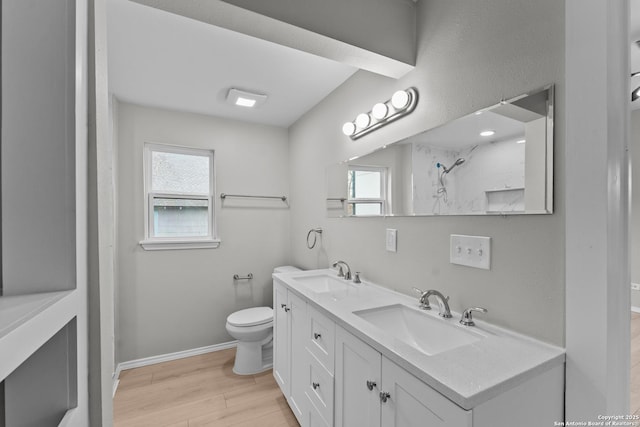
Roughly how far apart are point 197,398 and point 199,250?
4.18 ft

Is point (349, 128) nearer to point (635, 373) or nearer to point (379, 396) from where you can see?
point (379, 396)

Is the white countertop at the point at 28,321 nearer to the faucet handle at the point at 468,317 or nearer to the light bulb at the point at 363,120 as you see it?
the faucet handle at the point at 468,317

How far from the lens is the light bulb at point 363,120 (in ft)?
6.16

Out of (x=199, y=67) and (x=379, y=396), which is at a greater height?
(x=199, y=67)

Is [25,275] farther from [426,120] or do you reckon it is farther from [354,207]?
[354,207]

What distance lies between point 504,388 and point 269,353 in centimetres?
220

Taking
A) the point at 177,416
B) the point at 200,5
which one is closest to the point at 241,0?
the point at 200,5

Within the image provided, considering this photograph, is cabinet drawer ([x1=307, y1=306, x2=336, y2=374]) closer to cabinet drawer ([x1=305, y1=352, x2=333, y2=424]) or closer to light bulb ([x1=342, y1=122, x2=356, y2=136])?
cabinet drawer ([x1=305, y1=352, x2=333, y2=424])

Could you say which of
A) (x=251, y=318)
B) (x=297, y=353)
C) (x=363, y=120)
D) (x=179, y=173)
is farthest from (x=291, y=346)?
(x=179, y=173)

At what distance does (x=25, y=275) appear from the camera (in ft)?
1.69

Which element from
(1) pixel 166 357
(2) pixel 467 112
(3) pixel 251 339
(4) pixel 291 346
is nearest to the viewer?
(2) pixel 467 112

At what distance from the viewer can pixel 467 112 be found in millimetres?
1260

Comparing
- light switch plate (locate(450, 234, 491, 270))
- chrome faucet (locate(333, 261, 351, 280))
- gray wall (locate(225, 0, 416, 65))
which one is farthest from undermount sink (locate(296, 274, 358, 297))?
gray wall (locate(225, 0, 416, 65))

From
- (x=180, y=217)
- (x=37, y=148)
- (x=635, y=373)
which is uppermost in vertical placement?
(x=37, y=148)
